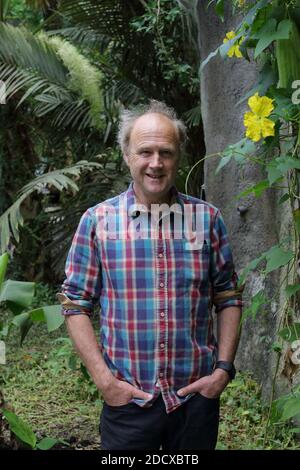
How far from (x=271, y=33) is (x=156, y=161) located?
53cm

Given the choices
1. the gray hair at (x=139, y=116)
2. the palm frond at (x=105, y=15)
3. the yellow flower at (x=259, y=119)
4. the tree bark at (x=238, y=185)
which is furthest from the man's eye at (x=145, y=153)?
the palm frond at (x=105, y=15)

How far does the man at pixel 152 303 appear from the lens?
96.6 inches

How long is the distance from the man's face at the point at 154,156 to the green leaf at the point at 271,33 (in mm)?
423

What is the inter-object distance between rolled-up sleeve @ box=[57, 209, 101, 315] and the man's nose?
0.85 feet

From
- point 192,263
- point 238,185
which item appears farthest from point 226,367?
point 238,185

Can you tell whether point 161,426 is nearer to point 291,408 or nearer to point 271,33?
point 291,408

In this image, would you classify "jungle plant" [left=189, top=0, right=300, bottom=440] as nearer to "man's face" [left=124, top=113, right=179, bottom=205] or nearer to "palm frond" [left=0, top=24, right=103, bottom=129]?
"man's face" [left=124, top=113, right=179, bottom=205]

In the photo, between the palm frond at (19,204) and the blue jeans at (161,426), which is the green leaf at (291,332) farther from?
the palm frond at (19,204)

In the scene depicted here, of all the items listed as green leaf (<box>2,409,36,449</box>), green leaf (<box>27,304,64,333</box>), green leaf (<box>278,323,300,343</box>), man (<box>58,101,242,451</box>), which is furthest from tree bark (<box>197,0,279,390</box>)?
man (<box>58,101,242,451</box>)

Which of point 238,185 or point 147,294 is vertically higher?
point 238,185

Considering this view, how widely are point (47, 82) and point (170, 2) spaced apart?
1438 mm

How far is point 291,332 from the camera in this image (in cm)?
255

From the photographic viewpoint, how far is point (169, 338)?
2.45 metres

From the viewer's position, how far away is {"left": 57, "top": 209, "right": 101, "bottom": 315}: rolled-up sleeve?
98.7 inches
